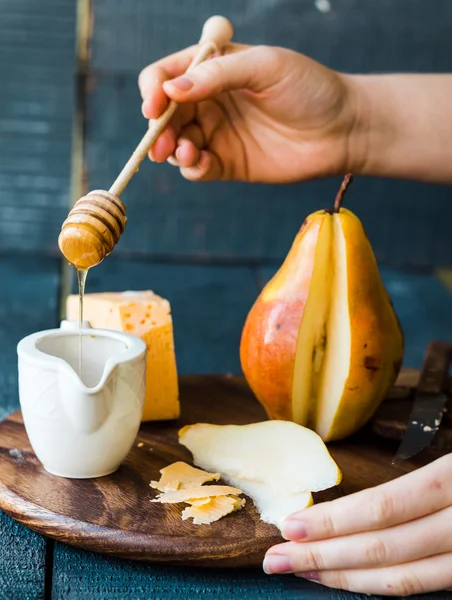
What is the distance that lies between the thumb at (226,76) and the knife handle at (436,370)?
373 millimetres

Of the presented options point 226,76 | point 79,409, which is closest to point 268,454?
point 79,409

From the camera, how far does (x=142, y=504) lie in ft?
2.04

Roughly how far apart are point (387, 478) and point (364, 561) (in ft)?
0.46

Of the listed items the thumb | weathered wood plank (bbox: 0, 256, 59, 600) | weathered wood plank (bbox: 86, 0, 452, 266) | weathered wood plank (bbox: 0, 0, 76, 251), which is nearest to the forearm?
the thumb

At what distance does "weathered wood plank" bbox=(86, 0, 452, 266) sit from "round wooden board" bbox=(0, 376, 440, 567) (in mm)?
1030

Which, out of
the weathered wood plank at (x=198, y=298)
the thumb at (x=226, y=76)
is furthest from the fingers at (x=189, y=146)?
the weathered wood plank at (x=198, y=298)

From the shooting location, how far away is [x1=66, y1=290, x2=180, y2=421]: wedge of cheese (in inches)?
30.8

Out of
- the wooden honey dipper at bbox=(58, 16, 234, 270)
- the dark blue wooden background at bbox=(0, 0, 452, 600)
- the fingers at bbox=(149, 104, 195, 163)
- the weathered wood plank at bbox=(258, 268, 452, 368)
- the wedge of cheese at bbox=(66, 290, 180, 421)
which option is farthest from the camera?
the dark blue wooden background at bbox=(0, 0, 452, 600)

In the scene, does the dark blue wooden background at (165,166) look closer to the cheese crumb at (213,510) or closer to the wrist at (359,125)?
the wrist at (359,125)

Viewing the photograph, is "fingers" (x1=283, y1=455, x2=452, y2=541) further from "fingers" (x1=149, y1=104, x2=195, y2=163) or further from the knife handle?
"fingers" (x1=149, y1=104, x2=195, y2=163)

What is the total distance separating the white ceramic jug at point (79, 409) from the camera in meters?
0.62

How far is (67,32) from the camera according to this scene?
67.1 inches

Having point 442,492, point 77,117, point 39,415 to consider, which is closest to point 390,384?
point 442,492

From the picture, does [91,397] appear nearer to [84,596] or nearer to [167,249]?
[84,596]
